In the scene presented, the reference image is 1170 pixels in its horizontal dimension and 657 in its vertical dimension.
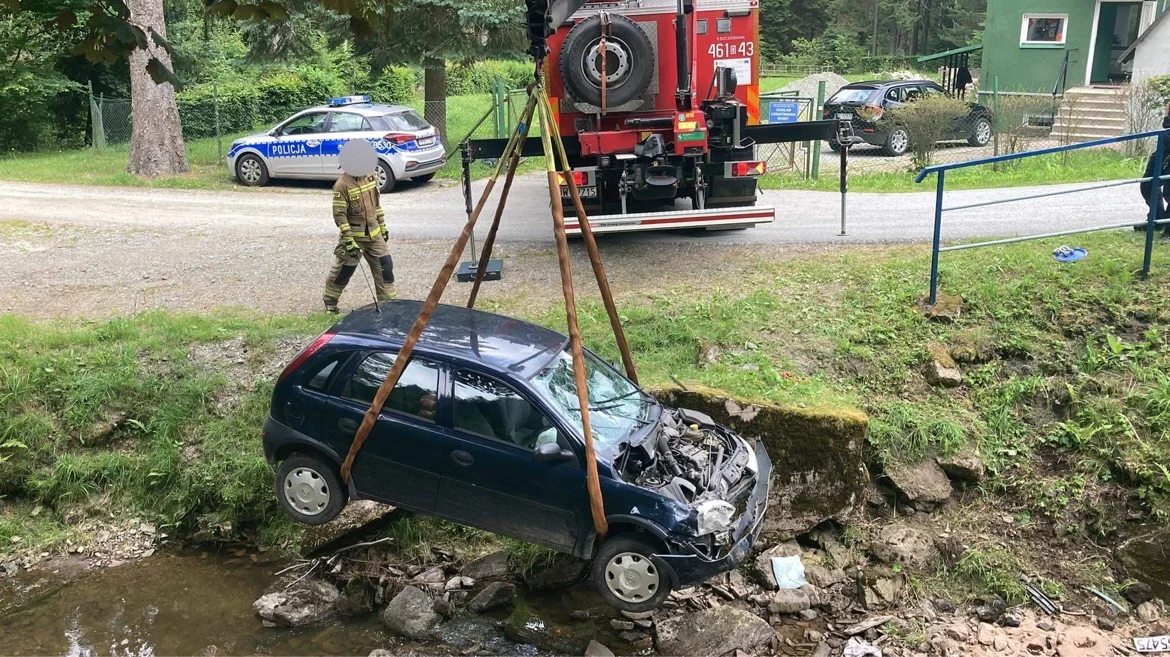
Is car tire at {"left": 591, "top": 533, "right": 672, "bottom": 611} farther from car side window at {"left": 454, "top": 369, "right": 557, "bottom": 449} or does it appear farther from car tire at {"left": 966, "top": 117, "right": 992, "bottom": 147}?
car tire at {"left": 966, "top": 117, "right": 992, "bottom": 147}

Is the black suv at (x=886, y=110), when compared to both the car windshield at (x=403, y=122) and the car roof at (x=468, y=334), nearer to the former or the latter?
the car windshield at (x=403, y=122)

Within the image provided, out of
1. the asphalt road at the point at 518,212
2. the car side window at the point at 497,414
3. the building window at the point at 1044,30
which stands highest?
the building window at the point at 1044,30

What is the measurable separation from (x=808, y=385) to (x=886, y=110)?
45.3ft

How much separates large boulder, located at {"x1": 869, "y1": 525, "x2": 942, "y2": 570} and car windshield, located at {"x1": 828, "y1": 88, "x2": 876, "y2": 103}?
15.5m

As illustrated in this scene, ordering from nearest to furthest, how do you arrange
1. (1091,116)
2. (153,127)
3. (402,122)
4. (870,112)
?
(402,122), (153,127), (870,112), (1091,116)

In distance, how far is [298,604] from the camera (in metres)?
6.86

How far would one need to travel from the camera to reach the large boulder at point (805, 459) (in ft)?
24.2

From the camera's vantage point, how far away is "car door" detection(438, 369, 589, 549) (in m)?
5.87

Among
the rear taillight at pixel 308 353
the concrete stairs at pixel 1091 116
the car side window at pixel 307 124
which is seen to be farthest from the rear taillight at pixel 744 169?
the concrete stairs at pixel 1091 116

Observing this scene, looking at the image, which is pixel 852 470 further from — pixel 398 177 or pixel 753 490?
pixel 398 177

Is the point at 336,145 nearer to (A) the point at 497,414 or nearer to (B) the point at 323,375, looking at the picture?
(B) the point at 323,375

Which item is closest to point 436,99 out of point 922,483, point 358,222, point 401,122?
point 401,122

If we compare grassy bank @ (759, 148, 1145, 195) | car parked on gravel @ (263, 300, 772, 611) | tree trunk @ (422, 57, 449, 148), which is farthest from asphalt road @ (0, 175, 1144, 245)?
car parked on gravel @ (263, 300, 772, 611)

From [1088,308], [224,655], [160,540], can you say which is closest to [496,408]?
[224,655]
